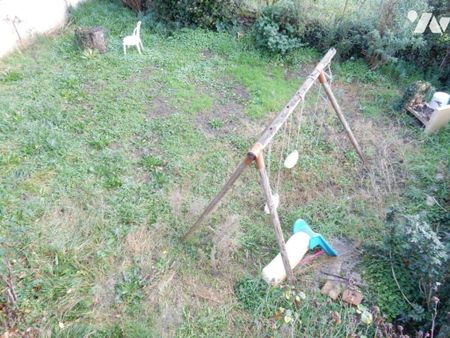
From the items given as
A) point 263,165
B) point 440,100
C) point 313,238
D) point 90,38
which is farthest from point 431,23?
point 90,38

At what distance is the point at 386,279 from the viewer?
10.4 feet

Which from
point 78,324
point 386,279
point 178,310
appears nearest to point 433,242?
point 386,279

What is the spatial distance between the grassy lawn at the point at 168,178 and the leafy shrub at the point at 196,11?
0.69 m

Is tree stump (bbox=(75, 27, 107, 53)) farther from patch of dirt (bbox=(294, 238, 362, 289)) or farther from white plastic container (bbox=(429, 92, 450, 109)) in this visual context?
white plastic container (bbox=(429, 92, 450, 109))

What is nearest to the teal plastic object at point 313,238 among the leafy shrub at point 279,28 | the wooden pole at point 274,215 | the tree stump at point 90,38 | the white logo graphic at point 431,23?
the wooden pole at point 274,215

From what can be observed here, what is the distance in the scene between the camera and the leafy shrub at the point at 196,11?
6711mm

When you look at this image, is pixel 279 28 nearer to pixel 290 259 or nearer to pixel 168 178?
pixel 168 178

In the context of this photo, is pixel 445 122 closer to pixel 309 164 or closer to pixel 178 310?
pixel 309 164

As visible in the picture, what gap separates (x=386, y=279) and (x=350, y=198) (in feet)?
3.83

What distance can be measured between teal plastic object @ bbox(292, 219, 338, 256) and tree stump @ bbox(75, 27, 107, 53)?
488cm

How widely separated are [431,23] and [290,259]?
501 centimetres

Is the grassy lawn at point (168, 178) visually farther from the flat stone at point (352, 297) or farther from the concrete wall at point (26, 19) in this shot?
the concrete wall at point (26, 19)

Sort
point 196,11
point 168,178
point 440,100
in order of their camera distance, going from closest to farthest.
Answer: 1. point 168,178
2. point 440,100
3. point 196,11

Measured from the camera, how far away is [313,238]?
3.35 metres
